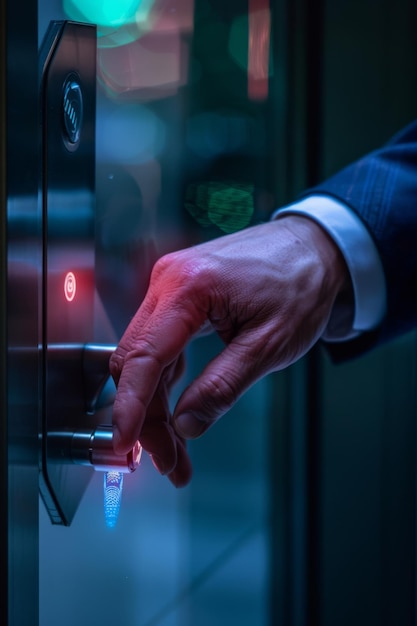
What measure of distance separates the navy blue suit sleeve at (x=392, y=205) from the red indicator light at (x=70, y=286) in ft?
0.99

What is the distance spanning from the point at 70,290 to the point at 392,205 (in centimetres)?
35

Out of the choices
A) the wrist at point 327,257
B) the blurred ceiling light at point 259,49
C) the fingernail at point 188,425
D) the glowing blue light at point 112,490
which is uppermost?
the blurred ceiling light at point 259,49

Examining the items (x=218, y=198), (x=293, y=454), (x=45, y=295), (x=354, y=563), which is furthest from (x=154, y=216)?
(x=354, y=563)

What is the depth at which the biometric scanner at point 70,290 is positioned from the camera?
0.43 metres

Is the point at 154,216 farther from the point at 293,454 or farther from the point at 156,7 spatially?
the point at 293,454

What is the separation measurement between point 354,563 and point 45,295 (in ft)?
2.28

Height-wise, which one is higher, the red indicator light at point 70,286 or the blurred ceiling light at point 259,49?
the blurred ceiling light at point 259,49

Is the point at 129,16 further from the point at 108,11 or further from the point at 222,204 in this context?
the point at 222,204

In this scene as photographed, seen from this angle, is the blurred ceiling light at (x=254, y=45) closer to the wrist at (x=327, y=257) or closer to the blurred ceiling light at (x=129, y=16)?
the blurred ceiling light at (x=129, y=16)

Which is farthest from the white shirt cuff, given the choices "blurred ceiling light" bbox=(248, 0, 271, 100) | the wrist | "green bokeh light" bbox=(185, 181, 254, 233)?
"blurred ceiling light" bbox=(248, 0, 271, 100)

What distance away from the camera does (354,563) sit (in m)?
0.93

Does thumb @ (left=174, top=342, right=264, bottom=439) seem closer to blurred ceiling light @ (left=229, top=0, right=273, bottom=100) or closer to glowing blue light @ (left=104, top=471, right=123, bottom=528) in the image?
glowing blue light @ (left=104, top=471, right=123, bottom=528)

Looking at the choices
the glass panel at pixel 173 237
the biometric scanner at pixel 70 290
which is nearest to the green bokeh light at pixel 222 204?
the glass panel at pixel 173 237

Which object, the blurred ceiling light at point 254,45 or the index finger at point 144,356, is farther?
the blurred ceiling light at point 254,45
